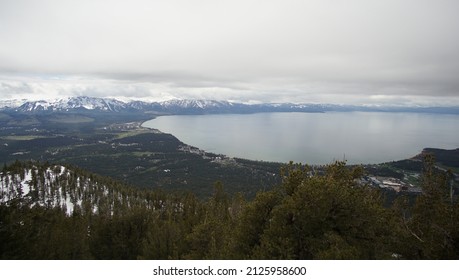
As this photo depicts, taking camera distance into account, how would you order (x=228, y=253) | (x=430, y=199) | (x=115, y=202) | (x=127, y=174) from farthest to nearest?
1. (x=127, y=174)
2. (x=115, y=202)
3. (x=430, y=199)
4. (x=228, y=253)

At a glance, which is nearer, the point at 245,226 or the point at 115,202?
the point at 245,226

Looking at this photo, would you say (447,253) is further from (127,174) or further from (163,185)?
(127,174)

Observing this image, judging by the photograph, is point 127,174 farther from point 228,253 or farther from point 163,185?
point 228,253

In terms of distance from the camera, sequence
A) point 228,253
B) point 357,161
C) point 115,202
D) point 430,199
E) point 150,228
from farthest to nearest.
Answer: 1. point 357,161
2. point 115,202
3. point 150,228
4. point 430,199
5. point 228,253


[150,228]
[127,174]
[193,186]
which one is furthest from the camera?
[127,174]

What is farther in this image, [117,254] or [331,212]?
[117,254]

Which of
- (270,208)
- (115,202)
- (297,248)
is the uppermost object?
(270,208)

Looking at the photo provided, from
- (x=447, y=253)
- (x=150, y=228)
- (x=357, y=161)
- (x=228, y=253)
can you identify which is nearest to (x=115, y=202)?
(x=150, y=228)

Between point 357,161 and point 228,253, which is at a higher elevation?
point 228,253

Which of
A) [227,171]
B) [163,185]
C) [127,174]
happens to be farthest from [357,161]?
[127,174]
